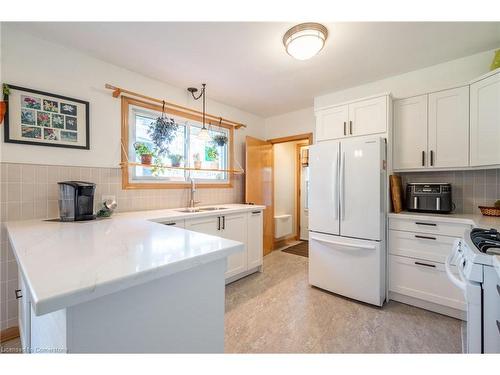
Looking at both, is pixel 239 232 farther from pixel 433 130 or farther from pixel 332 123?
pixel 433 130

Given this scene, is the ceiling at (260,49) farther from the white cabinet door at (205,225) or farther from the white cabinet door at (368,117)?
the white cabinet door at (205,225)

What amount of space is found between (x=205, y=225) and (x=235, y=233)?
1.56ft

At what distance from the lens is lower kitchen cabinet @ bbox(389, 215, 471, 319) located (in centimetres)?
191

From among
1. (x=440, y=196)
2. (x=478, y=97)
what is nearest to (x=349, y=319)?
(x=440, y=196)

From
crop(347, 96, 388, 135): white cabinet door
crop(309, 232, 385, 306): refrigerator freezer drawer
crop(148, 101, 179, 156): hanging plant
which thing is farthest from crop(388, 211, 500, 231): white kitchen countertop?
crop(148, 101, 179, 156): hanging plant

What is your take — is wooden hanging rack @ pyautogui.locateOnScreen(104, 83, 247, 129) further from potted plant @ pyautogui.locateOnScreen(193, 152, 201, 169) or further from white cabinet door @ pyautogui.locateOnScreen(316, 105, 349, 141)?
white cabinet door @ pyautogui.locateOnScreen(316, 105, 349, 141)

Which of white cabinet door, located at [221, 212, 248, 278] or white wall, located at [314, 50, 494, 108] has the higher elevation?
white wall, located at [314, 50, 494, 108]

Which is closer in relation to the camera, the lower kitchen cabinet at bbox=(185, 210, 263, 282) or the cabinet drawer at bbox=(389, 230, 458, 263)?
the cabinet drawer at bbox=(389, 230, 458, 263)

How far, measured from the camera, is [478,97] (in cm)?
192

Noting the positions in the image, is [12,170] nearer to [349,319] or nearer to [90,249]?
[90,249]

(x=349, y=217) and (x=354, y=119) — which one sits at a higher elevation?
(x=354, y=119)

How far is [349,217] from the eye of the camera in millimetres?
2221

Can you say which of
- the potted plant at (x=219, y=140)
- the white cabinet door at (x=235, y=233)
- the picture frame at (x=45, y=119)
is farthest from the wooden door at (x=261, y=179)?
the picture frame at (x=45, y=119)

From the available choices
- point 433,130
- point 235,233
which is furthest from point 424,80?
point 235,233
